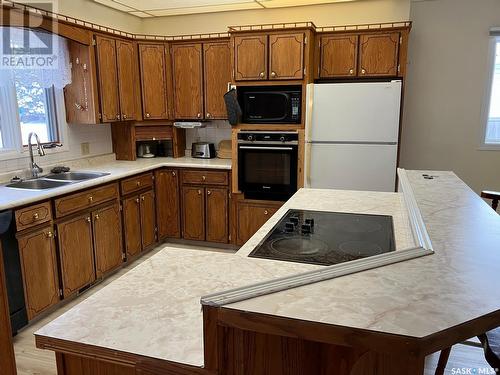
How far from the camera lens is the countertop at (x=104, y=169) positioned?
2467 millimetres

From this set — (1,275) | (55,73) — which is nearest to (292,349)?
(1,275)

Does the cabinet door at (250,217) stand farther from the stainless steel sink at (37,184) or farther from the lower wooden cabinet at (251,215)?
the stainless steel sink at (37,184)

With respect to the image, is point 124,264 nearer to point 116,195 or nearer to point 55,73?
point 116,195

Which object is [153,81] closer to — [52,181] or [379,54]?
[52,181]

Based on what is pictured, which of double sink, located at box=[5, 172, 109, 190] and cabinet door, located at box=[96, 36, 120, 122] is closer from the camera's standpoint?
double sink, located at box=[5, 172, 109, 190]

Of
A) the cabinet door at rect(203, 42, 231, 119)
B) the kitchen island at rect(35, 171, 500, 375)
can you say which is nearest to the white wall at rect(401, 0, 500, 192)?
the cabinet door at rect(203, 42, 231, 119)

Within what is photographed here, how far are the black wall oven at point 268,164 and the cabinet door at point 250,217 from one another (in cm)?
10

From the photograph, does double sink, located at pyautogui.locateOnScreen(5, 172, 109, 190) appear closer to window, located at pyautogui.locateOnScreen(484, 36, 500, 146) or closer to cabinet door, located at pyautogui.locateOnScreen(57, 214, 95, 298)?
cabinet door, located at pyautogui.locateOnScreen(57, 214, 95, 298)

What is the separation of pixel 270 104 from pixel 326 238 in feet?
7.59

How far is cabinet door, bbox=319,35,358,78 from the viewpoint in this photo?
370 centimetres

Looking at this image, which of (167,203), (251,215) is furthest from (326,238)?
(167,203)

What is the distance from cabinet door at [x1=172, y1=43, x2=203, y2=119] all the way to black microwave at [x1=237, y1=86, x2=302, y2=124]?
24.2 inches

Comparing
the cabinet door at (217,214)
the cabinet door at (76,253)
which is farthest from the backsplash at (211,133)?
the cabinet door at (76,253)

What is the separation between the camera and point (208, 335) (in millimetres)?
743
